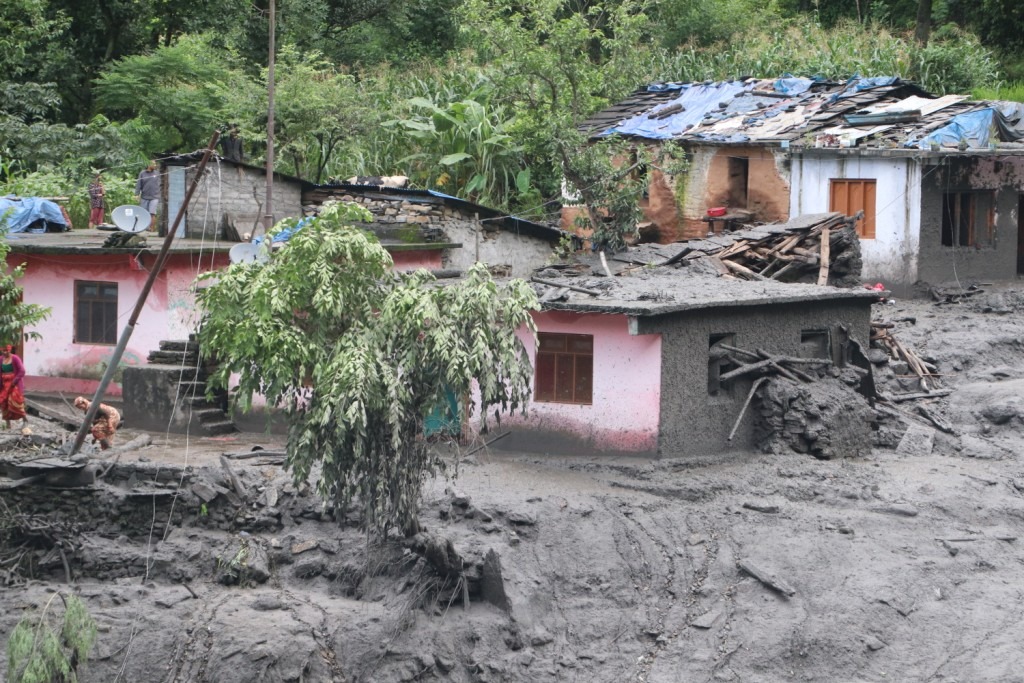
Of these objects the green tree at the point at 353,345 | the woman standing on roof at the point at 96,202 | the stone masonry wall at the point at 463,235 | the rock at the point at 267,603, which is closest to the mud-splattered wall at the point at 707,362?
the green tree at the point at 353,345

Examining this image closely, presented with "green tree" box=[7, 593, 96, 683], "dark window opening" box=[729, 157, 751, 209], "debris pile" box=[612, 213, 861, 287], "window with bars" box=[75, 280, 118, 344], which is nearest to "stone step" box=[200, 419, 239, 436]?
"window with bars" box=[75, 280, 118, 344]

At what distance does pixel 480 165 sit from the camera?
31750 mm

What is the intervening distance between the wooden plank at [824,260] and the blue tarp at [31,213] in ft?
48.6

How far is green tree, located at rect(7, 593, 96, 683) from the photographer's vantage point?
50.6 ft

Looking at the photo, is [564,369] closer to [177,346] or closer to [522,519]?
[522,519]

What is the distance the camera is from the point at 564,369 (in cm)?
1972

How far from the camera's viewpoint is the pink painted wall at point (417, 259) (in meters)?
23.5

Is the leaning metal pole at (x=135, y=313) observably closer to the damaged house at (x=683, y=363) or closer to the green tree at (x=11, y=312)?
the green tree at (x=11, y=312)

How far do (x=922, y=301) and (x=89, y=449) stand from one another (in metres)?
17.1

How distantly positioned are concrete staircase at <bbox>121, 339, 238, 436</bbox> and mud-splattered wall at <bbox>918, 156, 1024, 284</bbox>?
584 inches

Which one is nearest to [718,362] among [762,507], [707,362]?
[707,362]

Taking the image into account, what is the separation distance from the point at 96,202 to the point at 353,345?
15.7 m

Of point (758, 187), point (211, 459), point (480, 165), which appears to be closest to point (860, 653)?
point (211, 459)

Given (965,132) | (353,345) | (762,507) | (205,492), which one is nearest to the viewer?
(353,345)
